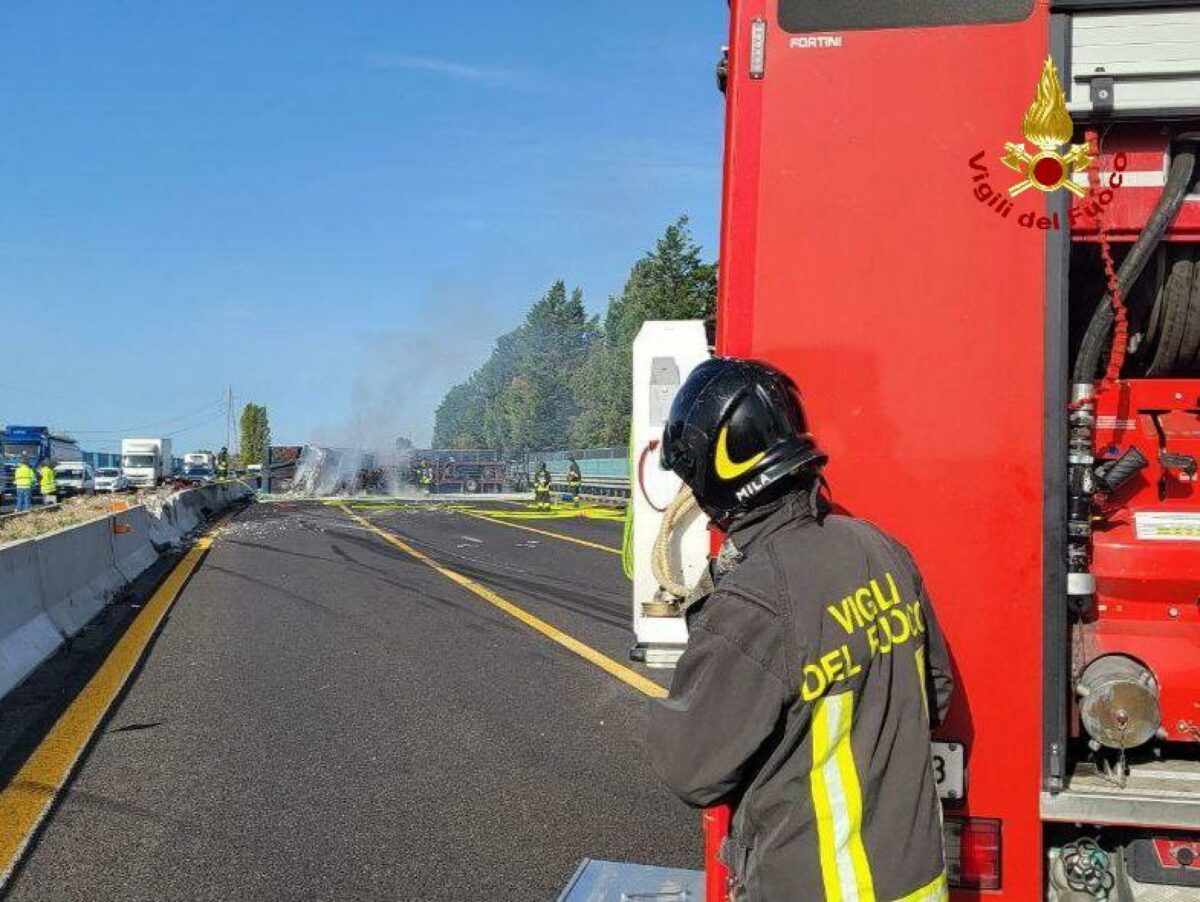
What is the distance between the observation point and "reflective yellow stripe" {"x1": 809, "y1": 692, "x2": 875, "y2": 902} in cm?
201

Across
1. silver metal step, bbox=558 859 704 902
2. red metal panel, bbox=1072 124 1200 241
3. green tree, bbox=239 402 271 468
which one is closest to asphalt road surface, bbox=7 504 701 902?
silver metal step, bbox=558 859 704 902

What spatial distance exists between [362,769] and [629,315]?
73.8 m

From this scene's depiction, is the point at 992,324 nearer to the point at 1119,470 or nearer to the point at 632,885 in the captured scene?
the point at 1119,470

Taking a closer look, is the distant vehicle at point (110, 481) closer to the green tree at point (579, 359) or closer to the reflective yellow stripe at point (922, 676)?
the green tree at point (579, 359)

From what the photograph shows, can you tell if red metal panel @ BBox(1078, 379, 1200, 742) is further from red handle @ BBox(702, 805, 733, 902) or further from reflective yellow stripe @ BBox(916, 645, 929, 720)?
red handle @ BBox(702, 805, 733, 902)

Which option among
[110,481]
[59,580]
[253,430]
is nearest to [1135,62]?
[59,580]

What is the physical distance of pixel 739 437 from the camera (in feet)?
6.99

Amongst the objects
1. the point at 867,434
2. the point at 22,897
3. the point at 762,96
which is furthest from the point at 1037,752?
the point at 22,897

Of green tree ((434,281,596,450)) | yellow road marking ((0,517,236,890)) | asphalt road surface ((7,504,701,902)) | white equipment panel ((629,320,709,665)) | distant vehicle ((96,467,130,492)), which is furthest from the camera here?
green tree ((434,281,596,450))

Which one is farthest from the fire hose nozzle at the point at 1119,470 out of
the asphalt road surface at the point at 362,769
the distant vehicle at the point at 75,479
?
the distant vehicle at the point at 75,479

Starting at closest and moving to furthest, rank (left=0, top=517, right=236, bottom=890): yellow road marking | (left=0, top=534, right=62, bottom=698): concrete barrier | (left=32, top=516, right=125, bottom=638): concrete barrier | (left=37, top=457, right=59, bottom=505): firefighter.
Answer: (left=0, top=517, right=236, bottom=890): yellow road marking, (left=0, top=534, right=62, bottom=698): concrete barrier, (left=32, top=516, right=125, bottom=638): concrete barrier, (left=37, top=457, right=59, bottom=505): firefighter

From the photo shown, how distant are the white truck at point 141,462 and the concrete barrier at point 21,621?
165 ft

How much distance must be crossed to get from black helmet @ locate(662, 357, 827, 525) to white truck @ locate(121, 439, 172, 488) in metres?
58.6

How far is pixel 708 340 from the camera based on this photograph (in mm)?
4180
